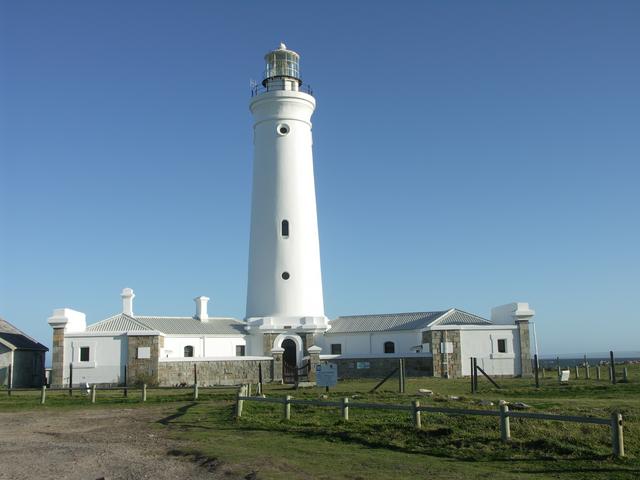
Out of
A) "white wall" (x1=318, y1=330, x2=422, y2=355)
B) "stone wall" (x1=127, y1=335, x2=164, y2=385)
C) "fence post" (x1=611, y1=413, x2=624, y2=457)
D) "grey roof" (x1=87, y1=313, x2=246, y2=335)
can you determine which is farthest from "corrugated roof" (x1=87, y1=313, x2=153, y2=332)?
"fence post" (x1=611, y1=413, x2=624, y2=457)

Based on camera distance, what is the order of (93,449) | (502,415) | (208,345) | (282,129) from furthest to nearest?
(282,129) < (208,345) < (93,449) < (502,415)

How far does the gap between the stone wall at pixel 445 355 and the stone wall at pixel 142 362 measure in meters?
13.7

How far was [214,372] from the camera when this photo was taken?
34.0 m

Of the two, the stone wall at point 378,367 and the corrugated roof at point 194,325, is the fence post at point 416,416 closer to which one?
the stone wall at point 378,367

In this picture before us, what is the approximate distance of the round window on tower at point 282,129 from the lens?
1489 inches

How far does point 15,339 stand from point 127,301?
6294 millimetres

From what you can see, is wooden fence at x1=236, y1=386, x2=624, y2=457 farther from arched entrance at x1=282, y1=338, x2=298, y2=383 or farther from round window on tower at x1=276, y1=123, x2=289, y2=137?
round window on tower at x1=276, y1=123, x2=289, y2=137

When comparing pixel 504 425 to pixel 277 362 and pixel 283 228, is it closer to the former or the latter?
pixel 277 362

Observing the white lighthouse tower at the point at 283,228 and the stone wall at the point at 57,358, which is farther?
the white lighthouse tower at the point at 283,228

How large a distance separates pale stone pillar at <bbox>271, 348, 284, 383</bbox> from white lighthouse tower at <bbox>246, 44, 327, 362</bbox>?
0.92 metres

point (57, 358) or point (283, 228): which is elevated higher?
point (283, 228)

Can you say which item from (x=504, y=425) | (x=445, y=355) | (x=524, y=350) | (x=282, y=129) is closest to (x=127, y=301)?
(x=282, y=129)

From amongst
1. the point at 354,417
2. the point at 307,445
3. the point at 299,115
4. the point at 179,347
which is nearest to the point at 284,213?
the point at 299,115

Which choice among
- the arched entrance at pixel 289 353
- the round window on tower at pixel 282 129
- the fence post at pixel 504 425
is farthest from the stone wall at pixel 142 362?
the fence post at pixel 504 425
